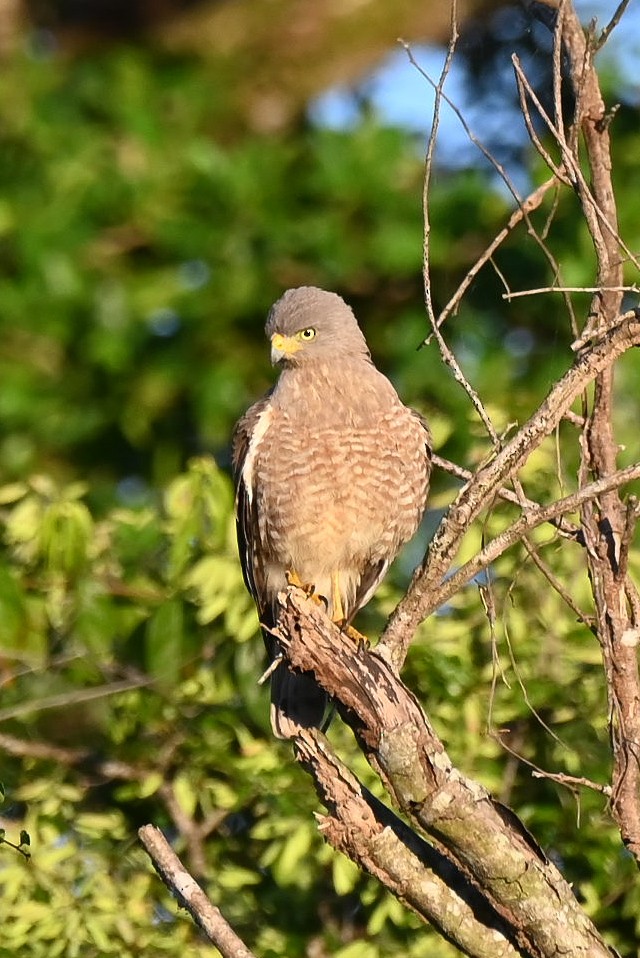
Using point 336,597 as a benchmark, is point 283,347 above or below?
above

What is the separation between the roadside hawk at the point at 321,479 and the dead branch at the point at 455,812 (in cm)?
107

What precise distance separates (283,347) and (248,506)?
0.55 meters

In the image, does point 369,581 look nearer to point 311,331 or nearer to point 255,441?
point 255,441

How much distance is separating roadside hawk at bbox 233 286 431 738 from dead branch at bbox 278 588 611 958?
3.50 ft

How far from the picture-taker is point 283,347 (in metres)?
5.55

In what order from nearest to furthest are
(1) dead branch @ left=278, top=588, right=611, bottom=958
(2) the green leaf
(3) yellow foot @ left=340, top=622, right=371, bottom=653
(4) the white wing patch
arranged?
1. (1) dead branch @ left=278, top=588, right=611, bottom=958
2. (3) yellow foot @ left=340, top=622, right=371, bottom=653
3. (2) the green leaf
4. (4) the white wing patch

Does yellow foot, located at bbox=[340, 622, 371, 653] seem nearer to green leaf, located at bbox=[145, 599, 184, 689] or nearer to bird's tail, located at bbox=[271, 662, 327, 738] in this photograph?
bird's tail, located at bbox=[271, 662, 327, 738]

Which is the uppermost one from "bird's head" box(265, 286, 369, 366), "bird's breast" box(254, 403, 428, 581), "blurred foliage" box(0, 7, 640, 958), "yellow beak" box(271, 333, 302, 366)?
"bird's head" box(265, 286, 369, 366)

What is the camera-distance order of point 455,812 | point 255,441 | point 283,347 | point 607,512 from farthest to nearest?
point 283,347
point 255,441
point 607,512
point 455,812

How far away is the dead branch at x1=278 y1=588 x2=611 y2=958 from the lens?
374 centimetres

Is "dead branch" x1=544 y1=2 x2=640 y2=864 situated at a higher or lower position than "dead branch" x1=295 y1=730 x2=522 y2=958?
higher

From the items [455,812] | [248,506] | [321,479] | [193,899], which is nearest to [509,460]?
[455,812]

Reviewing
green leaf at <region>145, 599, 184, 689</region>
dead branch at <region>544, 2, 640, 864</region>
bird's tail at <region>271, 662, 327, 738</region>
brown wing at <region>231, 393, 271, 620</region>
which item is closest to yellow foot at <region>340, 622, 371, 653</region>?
bird's tail at <region>271, 662, 327, 738</region>

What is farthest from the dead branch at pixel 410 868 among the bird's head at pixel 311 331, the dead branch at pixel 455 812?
the bird's head at pixel 311 331
